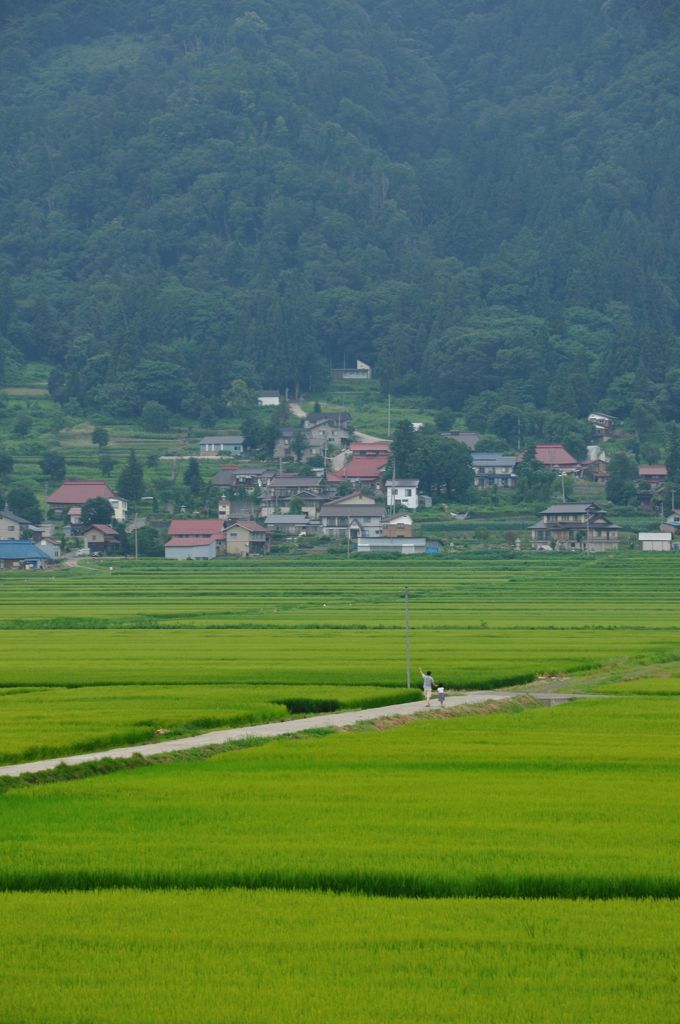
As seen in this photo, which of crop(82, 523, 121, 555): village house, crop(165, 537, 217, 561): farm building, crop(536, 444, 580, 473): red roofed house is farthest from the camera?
crop(536, 444, 580, 473): red roofed house

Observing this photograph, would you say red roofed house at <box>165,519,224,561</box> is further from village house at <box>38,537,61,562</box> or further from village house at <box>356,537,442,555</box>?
village house at <box>356,537,442,555</box>

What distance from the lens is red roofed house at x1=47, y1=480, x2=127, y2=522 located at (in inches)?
3706

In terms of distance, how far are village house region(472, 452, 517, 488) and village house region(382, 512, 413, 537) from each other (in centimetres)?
1391

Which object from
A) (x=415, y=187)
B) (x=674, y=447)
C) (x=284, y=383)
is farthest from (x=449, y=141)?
(x=674, y=447)

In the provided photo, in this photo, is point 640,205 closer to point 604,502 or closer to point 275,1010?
point 604,502

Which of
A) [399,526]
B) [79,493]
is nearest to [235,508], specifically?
[79,493]

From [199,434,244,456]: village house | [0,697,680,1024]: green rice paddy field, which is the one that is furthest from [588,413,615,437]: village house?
[0,697,680,1024]: green rice paddy field

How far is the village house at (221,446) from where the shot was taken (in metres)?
111

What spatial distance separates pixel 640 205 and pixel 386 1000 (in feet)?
521

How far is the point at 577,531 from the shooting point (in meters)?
85.2

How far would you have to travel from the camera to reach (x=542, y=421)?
4577 inches

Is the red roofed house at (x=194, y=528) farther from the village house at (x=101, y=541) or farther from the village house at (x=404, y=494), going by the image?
the village house at (x=404, y=494)

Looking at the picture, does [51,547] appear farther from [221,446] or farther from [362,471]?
[221,446]

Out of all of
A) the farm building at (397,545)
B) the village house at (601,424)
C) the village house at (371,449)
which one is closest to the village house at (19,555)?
the farm building at (397,545)
